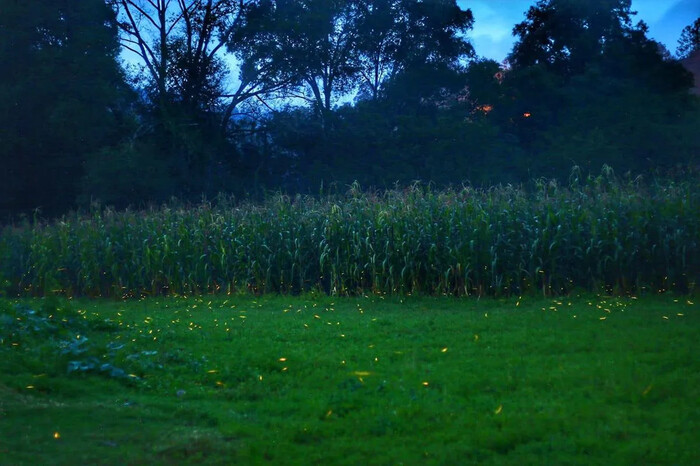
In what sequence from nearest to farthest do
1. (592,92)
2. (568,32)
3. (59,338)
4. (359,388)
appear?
(359,388), (59,338), (592,92), (568,32)

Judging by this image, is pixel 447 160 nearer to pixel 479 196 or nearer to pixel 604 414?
pixel 479 196

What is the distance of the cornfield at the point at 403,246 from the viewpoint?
474 inches

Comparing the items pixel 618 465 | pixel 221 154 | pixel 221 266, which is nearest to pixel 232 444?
pixel 618 465

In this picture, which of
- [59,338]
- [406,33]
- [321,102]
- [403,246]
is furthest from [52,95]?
[59,338]

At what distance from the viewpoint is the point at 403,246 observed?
12.9 meters

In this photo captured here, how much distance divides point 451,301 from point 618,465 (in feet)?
24.3

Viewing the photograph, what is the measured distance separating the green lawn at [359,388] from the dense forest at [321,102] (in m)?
18.1

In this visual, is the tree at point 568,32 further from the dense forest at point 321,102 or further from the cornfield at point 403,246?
the cornfield at point 403,246

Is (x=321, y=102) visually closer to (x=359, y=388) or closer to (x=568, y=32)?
(x=568, y=32)

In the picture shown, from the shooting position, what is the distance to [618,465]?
438 cm

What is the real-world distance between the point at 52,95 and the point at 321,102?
34.3 feet

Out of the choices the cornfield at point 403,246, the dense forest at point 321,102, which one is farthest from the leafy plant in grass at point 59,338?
the dense forest at point 321,102

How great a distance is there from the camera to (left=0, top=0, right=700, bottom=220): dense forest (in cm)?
2720

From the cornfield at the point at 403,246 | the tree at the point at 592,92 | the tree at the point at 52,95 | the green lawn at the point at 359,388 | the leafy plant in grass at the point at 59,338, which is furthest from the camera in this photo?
the tree at the point at 52,95
